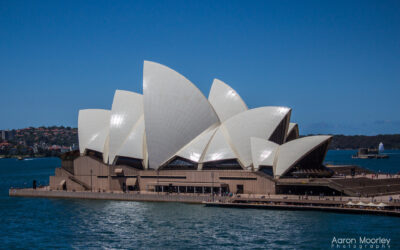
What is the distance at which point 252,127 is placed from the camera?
61062 millimetres

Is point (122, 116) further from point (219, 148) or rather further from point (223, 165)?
point (223, 165)

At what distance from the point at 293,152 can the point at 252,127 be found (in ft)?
20.4

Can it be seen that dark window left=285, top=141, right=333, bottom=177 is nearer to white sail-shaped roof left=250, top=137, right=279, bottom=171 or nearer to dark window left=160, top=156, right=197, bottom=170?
white sail-shaped roof left=250, top=137, right=279, bottom=171

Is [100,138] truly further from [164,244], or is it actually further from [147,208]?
[164,244]

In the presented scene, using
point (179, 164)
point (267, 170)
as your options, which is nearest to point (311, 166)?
point (267, 170)

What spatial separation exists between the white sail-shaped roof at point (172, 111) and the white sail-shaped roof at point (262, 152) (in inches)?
275

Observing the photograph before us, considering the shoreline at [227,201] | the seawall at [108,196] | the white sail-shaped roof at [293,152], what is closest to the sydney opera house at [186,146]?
the white sail-shaped roof at [293,152]

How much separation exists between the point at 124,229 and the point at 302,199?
19392mm

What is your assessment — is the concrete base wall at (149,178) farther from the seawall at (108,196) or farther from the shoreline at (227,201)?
the shoreline at (227,201)

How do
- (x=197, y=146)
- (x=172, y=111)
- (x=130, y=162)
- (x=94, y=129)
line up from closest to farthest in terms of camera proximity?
(x=197, y=146) < (x=172, y=111) < (x=130, y=162) < (x=94, y=129)

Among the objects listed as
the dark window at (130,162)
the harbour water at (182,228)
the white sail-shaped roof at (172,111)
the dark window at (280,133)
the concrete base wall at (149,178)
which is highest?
the white sail-shaped roof at (172,111)

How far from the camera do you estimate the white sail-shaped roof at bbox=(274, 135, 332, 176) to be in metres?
57.3

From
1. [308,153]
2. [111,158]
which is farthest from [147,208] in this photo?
[308,153]

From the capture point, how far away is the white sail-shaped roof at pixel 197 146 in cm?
6256
